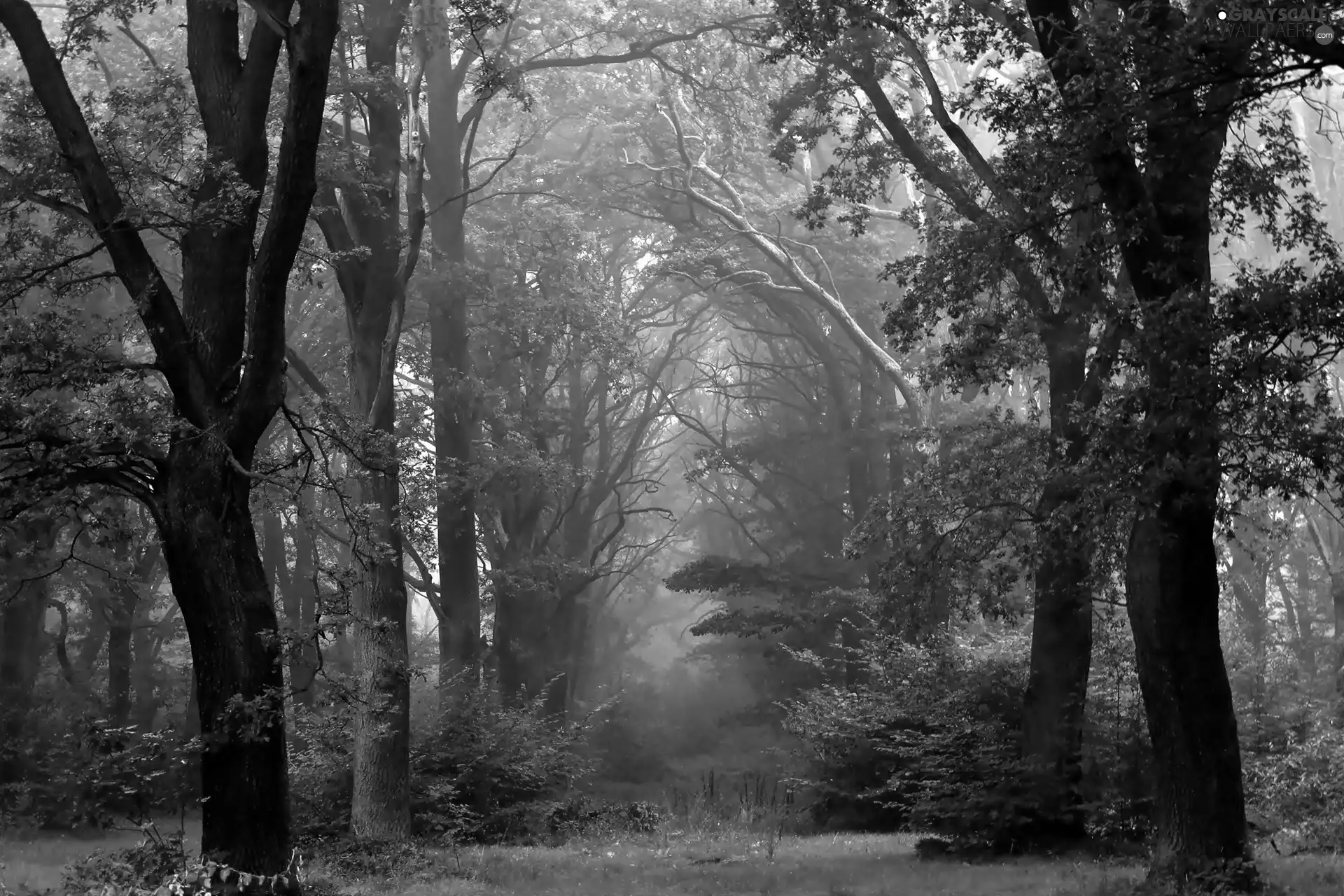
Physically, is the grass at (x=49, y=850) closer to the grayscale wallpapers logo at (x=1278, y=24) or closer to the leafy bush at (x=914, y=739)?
the leafy bush at (x=914, y=739)

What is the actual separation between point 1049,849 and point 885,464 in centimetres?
1599

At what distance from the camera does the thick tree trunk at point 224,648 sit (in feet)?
33.0

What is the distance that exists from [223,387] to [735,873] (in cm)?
774

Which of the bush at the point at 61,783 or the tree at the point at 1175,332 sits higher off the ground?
the tree at the point at 1175,332

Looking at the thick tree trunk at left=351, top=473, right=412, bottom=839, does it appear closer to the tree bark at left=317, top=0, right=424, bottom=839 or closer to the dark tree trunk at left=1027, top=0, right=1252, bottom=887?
the tree bark at left=317, top=0, right=424, bottom=839

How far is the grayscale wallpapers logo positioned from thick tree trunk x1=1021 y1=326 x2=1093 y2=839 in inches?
206

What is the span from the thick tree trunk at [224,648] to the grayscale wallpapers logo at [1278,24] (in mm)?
8365

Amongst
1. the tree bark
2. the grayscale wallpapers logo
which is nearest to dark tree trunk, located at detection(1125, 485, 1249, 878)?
the grayscale wallpapers logo

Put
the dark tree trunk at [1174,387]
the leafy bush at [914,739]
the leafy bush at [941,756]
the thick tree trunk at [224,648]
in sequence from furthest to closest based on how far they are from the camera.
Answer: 1. the leafy bush at [914,739]
2. the leafy bush at [941,756]
3. the thick tree trunk at [224,648]
4. the dark tree trunk at [1174,387]

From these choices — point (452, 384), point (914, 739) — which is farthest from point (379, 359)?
point (914, 739)

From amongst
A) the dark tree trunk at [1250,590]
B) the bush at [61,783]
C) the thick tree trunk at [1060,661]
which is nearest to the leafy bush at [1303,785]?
the thick tree trunk at [1060,661]

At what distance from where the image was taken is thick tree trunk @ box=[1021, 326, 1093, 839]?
14375 mm

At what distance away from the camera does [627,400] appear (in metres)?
30.4

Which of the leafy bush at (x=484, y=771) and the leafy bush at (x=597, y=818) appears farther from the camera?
the leafy bush at (x=597, y=818)
